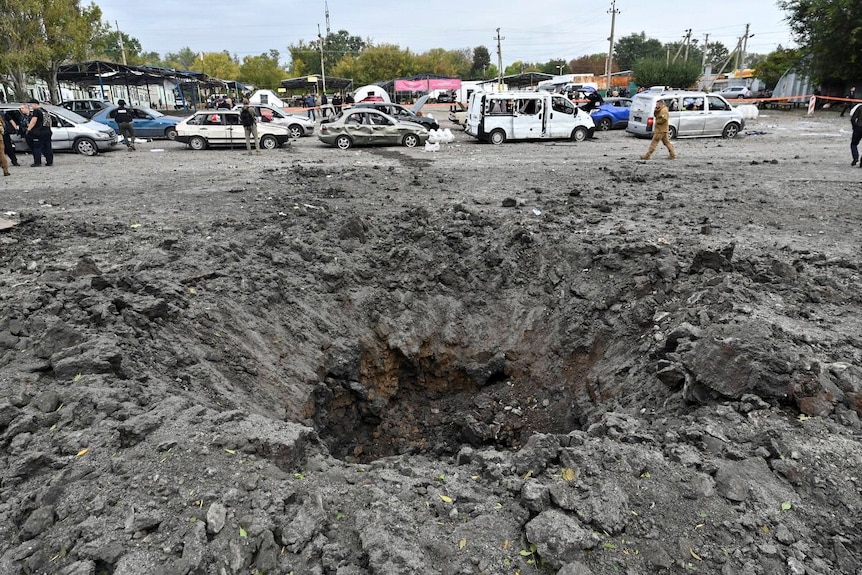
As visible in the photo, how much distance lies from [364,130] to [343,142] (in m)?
0.85

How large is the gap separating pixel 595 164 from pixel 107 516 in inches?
524

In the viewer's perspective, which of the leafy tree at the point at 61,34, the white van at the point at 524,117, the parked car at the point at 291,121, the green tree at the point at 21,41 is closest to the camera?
the white van at the point at 524,117

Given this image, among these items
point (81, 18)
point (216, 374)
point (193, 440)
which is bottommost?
point (216, 374)

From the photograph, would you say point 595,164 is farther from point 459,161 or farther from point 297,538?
point 297,538

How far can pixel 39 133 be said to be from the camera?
43.6 ft

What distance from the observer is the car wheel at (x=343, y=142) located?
18.4m

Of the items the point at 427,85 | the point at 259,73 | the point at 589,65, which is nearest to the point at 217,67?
the point at 259,73

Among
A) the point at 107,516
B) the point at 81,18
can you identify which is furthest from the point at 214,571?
the point at 81,18

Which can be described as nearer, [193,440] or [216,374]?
[193,440]

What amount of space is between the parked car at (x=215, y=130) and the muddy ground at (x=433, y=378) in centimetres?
809

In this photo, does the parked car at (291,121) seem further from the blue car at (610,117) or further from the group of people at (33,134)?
the blue car at (610,117)

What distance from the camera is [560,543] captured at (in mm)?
2512

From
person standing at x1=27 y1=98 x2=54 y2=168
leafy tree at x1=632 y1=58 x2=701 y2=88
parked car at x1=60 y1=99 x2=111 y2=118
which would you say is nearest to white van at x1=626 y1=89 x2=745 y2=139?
person standing at x1=27 y1=98 x2=54 y2=168

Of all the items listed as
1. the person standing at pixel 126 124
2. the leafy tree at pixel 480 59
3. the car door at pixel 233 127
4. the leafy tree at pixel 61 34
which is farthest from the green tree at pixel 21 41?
the leafy tree at pixel 480 59
